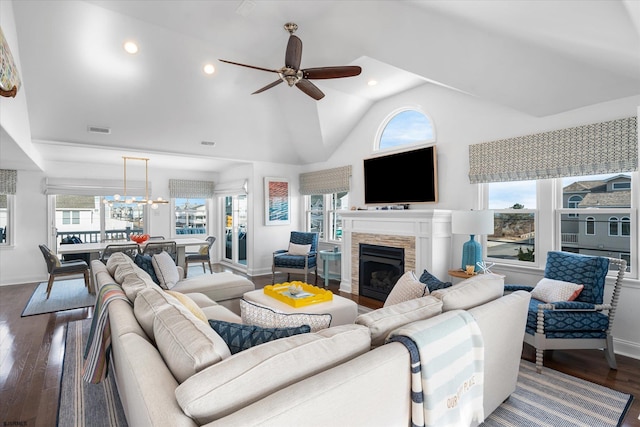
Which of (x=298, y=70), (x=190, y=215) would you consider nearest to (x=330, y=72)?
(x=298, y=70)

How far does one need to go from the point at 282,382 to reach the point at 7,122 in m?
3.81

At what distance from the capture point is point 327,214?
661 cm

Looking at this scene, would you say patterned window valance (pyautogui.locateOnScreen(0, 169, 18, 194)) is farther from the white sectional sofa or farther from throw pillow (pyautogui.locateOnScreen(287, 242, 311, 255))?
the white sectional sofa

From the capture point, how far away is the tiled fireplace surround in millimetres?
4172

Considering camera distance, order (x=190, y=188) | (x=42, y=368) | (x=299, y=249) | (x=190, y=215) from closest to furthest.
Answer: (x=42, y=368)
(x=299, y=249)
(x=190, y=188)
(x=190, y=215)

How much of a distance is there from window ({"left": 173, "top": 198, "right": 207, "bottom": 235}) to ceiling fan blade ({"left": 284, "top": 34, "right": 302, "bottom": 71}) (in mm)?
6083

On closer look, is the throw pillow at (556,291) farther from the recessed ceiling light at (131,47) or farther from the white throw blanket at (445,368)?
the recessed ceiling light at (131,47)

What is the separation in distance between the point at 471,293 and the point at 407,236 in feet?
8.08

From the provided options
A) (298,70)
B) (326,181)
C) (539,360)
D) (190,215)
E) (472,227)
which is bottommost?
(539,360)

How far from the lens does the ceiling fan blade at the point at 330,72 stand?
286 cm

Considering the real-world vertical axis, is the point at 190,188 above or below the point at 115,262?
above

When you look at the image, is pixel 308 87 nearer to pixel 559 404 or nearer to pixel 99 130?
pixel 559 404

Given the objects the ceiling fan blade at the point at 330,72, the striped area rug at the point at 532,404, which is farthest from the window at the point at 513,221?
the ceiling fan blade at the point at 330,72

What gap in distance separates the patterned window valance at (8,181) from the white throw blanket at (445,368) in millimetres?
7474
